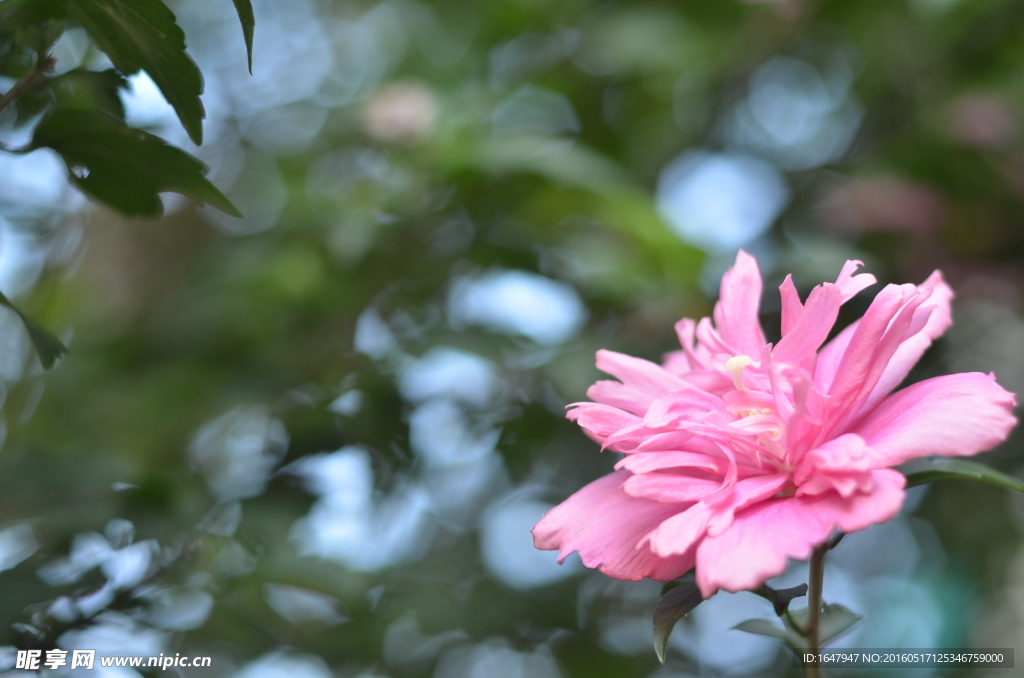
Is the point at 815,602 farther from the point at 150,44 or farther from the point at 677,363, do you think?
the point at 150,44

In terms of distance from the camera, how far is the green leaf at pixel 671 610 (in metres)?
0.30

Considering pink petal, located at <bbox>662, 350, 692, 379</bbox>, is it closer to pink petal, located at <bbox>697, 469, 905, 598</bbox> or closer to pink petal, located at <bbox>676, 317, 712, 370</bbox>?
pink petal, located at <bbox>676, 317, 712, 370</bbox>

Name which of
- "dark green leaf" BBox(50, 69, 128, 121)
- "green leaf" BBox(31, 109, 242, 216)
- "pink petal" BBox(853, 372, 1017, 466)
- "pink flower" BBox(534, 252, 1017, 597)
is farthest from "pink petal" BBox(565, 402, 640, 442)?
"dark green leaf" BBox(50, 69, 128, 121)

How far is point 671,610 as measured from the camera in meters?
0.32

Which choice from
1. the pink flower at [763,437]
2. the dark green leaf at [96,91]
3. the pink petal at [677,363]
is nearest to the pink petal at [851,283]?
the pink flower at [763,437]

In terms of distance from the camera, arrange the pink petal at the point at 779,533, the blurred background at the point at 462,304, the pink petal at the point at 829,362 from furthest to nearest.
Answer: the blurred background at the point at 462,304, the pink petal at the point at 829,362, the pink petal at the point at 779,533

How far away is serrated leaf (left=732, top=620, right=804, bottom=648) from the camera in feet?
1.09

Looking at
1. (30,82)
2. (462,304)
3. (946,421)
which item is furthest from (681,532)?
(462,304)

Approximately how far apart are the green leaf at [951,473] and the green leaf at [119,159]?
14.5 inches

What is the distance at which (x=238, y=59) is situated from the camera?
1347 millimetres

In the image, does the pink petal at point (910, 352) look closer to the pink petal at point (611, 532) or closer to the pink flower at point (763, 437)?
the pink flower at point (763, 437)

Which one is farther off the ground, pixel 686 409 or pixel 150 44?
pixel 150 44

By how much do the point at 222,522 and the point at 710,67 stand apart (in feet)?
3.10

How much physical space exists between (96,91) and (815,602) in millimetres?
476
